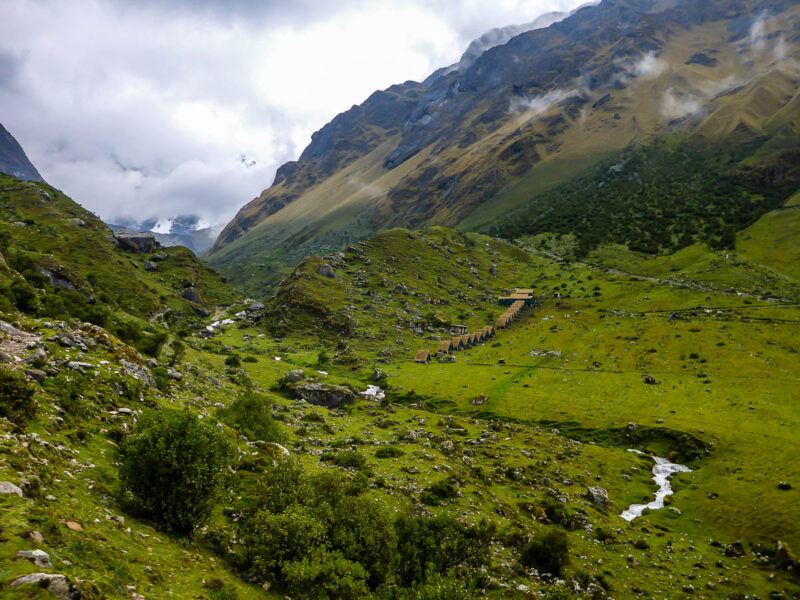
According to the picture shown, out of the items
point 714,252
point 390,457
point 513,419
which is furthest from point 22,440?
point 714,252

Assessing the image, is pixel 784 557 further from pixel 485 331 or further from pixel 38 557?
pixel 485 331

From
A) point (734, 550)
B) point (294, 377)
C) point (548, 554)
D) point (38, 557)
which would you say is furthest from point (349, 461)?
point (294, 377)

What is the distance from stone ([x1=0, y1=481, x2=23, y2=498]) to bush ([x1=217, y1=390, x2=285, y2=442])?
2418 cm

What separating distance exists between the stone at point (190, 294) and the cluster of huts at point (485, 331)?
109983 mm

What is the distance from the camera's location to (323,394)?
261 feet

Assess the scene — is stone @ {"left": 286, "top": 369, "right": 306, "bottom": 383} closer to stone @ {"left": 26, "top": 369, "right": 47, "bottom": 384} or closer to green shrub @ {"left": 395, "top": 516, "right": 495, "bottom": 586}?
green shrub @ {"left": 395, "top": 516, "right": 495, "bottom": 586}

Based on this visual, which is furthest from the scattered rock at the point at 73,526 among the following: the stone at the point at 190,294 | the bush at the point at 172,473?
the stone at the point at 190,294

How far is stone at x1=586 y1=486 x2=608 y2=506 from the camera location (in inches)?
1955

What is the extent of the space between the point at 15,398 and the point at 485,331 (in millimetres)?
128797

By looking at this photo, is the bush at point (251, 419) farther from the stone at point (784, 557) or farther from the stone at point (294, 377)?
the stone at point (784, 557)

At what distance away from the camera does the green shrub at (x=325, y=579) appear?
20.8 m

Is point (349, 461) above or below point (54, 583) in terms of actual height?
below

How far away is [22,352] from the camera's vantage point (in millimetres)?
27016

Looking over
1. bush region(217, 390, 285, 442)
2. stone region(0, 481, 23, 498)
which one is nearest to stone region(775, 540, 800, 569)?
bush region(217, 390, 285, 442)
